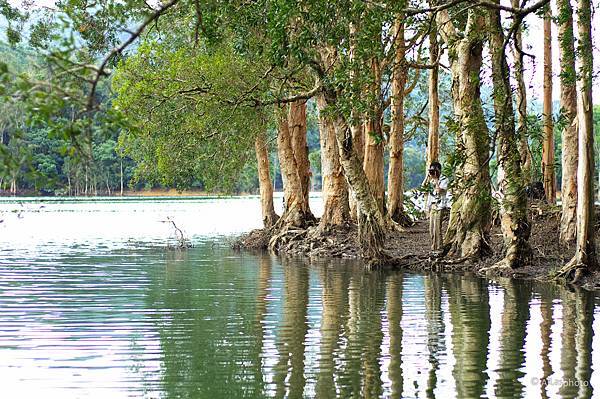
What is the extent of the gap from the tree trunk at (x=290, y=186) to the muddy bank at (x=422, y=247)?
31.5 inches

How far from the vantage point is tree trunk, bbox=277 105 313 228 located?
1021 inches

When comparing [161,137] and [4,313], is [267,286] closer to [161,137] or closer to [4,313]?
[4,313]

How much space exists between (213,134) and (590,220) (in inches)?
414

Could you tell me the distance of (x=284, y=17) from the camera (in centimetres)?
1088

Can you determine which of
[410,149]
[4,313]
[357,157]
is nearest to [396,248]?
[357,157]

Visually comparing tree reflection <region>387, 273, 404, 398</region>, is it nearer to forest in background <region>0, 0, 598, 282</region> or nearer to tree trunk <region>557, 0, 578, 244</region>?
forest in background <region>0, 0, 598, 282</region>

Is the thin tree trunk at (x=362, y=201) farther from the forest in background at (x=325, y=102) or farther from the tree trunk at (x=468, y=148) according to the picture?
the tree trunk at (x=468, y=148)

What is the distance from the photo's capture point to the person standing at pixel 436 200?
16.5 metres

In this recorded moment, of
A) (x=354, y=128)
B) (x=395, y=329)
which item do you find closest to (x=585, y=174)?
(x=395, y=329)

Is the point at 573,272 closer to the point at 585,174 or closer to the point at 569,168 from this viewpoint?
the point at 585,174

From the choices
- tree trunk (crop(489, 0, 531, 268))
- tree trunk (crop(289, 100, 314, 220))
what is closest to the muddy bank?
tree trunk (crop(489, 0, 531, 268))

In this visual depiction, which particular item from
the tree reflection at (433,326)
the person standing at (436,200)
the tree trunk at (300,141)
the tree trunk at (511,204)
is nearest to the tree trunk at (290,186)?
the tree trunk at (300,141)

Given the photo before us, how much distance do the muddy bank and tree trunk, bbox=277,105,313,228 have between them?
801 millimetres

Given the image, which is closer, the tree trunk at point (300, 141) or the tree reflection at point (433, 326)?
the tree reflection at point (433, 326)
